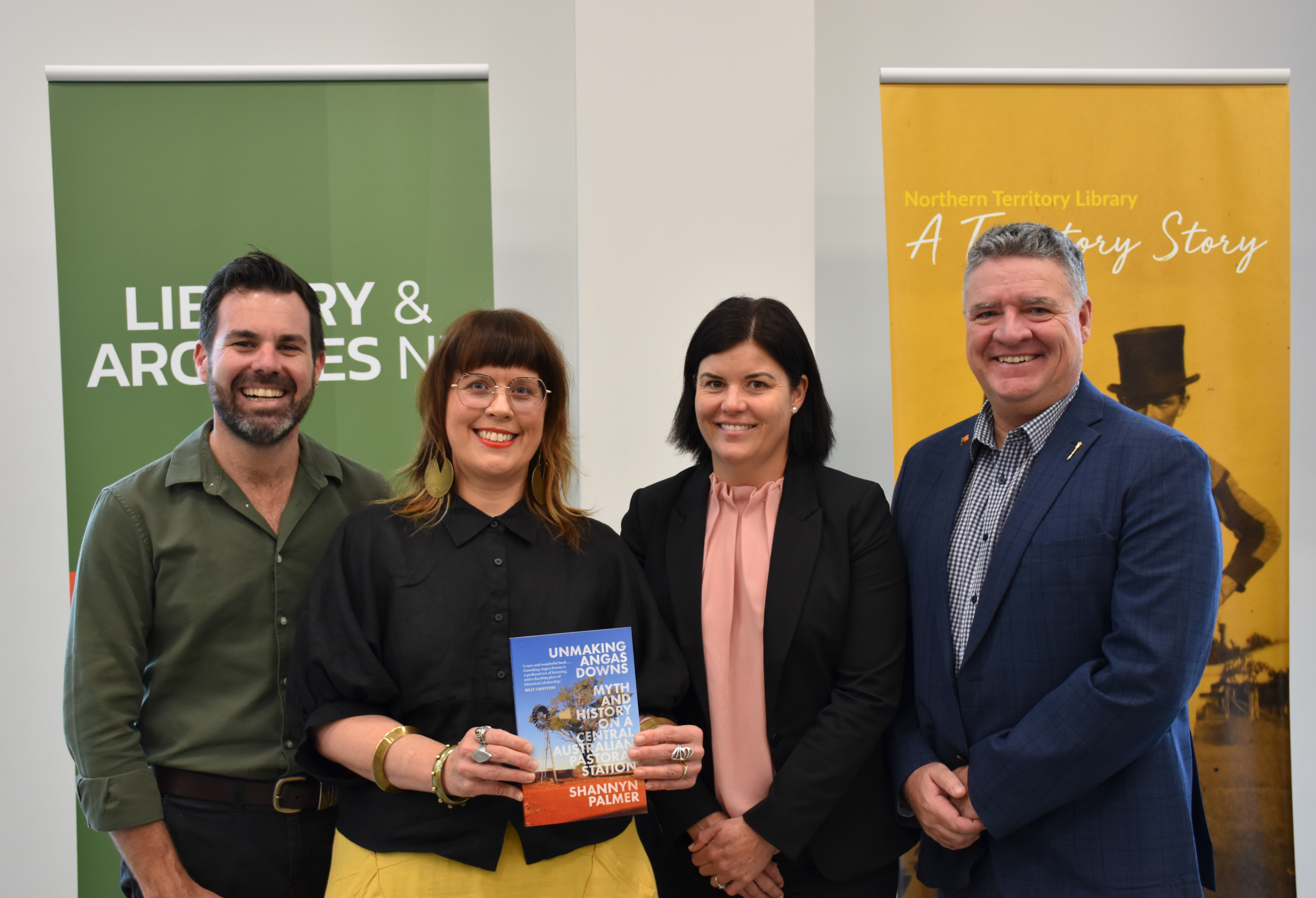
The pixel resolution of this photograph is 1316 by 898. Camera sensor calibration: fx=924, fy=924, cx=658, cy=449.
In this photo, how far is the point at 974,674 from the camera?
6.45 feet

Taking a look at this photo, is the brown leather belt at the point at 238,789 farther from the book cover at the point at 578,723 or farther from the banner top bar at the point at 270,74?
the banner top bar at the point at 270,74

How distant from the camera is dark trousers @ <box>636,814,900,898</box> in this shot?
2.07 m

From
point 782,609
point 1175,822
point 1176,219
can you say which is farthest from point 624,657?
point 1176,219

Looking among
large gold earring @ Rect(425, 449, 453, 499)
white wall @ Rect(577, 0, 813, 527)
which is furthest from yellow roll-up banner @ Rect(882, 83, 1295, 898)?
large gold earring @ Rect(425, 449, 453, 499)

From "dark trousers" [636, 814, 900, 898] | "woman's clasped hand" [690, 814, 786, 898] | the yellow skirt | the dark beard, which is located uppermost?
the dark beard

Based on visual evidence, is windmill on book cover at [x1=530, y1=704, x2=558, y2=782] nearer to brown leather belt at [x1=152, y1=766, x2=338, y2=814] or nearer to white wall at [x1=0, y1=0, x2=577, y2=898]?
brown leather belt at [x1=152, y1=766, x2=338, y2=814]

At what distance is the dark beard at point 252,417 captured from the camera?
2002 mm

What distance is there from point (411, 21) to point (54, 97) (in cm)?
152

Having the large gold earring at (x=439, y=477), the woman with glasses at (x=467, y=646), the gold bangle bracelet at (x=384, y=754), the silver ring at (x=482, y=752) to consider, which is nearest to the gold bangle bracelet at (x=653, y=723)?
the woman with glasses at (x=467, y=646)

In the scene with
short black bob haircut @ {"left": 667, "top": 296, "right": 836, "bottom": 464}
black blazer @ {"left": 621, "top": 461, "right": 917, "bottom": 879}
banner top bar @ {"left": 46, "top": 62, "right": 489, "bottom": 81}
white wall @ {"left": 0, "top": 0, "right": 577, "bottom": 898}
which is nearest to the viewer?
black blazer @ {"left": 621, "top": 461, "right": 917, "bottom": 879}

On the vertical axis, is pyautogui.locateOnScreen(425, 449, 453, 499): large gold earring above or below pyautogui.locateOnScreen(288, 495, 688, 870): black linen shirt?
above

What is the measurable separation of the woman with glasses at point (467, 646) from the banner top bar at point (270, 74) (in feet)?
5.07

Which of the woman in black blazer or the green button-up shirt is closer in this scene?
the green button-up shirt

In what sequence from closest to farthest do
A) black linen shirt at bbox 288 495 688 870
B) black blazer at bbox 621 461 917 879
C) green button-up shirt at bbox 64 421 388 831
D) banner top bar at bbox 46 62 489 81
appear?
black linen shirt at bbox 288 495 688 870
green button-up shirt at bbox 64 421 388 831
black blazer at bbox 621 461 917 879
banner top bar at bbox 46 62 489 81
